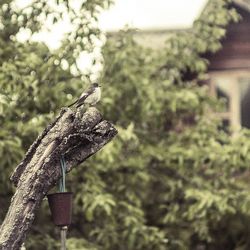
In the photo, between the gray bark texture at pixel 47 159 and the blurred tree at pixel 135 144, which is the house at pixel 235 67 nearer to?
the blurred tree at pixel 135 144

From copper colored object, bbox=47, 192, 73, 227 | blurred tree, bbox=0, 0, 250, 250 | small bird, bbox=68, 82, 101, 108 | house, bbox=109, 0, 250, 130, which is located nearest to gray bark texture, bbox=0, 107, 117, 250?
copper colored object, bbox=47, 192, 73, 227

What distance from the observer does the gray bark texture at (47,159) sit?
14.7 ft

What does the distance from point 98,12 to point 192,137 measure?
2.59 metres

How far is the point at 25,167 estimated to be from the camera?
15.3 feet

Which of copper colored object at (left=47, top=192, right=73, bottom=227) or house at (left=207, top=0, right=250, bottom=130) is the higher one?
house at (left=207, top=0, right=250, bottom=130)

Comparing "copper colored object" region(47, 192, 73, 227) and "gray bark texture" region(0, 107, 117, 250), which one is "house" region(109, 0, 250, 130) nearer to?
"gray bark texture" region(0, 107, 117, 250)

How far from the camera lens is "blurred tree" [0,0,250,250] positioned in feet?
28.4

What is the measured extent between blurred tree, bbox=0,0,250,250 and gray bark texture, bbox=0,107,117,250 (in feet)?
9.96

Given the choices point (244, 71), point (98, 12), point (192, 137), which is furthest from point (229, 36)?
point (98, 12)

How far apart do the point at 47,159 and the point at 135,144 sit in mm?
5755

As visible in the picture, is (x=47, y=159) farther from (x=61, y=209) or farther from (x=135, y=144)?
(x=135, y=144)

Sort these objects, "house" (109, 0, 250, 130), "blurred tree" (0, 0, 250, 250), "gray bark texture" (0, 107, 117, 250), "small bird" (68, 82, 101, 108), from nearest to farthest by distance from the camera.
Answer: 1. "gray bark texture" (0, 107, 117, 250)
2. "small bird" (68, 82, 101, 108)
3. "blurred tree" (0, 0, 250, 250)
4. "house" (109, 0, 250, 130)

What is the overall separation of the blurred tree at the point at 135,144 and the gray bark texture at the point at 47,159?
9.96ft

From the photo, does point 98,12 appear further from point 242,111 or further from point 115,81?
point 242,111
